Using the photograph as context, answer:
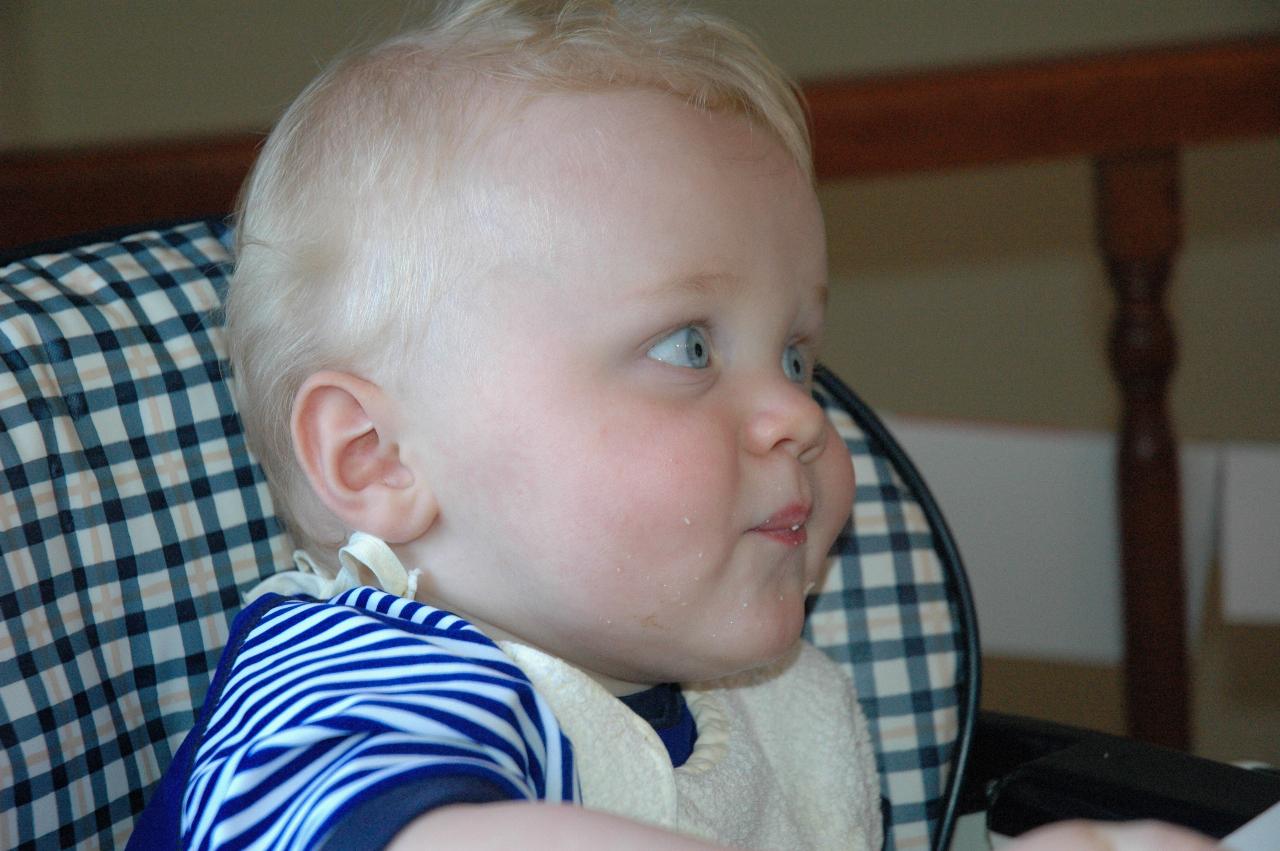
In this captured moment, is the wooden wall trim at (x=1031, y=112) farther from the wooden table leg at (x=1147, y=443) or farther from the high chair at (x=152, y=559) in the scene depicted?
the high chair at (x=152, y=559)

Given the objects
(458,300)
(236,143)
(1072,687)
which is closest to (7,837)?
(458,300)

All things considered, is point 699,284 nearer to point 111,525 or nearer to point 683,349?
point 683,349

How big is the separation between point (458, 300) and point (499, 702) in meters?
0.24

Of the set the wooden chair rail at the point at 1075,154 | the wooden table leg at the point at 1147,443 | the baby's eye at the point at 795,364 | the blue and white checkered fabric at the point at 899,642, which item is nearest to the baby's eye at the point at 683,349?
the baby's eye at the point at 795,364

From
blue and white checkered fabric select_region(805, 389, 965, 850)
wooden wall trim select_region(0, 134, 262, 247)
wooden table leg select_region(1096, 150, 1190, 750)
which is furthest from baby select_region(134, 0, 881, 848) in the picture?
wooden table leg select_region(1096, 150, 1190, 750)

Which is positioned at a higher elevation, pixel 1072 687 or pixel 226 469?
pixel 226 469

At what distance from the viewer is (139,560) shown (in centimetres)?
89

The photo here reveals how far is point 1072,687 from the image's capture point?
8.21 feet

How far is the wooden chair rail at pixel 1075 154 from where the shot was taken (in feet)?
4.71

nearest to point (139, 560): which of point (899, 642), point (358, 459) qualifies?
point (358, 459)

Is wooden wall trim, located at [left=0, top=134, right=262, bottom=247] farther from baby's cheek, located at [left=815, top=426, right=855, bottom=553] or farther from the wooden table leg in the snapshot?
the wooden table leg

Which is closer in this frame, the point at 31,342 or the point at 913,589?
the point at 31,342

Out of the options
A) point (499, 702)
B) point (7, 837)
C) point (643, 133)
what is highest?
point (643, 133)

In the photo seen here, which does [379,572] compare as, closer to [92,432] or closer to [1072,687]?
[92,432]
